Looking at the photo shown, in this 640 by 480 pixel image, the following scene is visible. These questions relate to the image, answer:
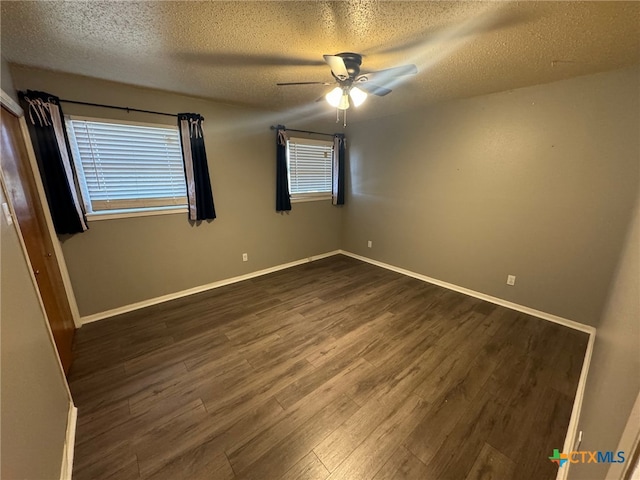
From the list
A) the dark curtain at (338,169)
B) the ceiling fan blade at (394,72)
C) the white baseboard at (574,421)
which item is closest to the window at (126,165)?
the ceiling fan blade at (394,72)

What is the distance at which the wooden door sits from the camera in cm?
176

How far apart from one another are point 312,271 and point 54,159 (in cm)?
315

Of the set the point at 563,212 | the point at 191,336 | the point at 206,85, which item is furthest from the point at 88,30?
the point at 563,212

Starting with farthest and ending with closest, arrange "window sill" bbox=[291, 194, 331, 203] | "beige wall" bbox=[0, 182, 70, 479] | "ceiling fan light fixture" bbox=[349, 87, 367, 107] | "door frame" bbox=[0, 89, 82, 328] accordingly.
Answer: "window sill" bbox=[291, 194, 331, 203] → "ceiling fan light fixture" bbox=[349, 87, 367, 107] → "door frame" bbox=[0, 89, 82, 328] → "beige wall" bbox=[0, 182, 70, 479]

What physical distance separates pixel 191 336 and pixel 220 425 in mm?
1088

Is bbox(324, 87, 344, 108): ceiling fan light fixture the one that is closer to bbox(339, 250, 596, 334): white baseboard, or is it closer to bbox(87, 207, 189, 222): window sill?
bbox(87, 207, 189, 222): window sill

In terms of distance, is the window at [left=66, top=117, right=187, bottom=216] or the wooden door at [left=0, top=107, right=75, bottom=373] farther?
the window at [left=66, top=117, right=187, bottom=216]

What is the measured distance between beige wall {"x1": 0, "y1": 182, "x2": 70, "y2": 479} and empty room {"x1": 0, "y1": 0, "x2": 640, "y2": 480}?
→ 17mm

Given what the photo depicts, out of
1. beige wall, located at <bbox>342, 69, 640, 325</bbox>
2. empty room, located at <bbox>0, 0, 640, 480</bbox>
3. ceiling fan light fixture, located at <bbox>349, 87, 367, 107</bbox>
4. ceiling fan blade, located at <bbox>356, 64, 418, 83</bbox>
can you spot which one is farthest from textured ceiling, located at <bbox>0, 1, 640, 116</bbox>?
beige wall, located at <bbox>342, 69, 640, 325</bbox>

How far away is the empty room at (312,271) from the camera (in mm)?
1380

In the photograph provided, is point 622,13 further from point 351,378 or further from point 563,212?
point 351,378

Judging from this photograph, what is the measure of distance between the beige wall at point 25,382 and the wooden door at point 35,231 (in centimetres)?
60

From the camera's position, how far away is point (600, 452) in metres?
0.85

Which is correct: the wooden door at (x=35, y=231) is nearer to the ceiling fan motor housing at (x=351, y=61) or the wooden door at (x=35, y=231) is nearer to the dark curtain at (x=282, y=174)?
the ceiling fan motor housing at (x=351, y=61)
